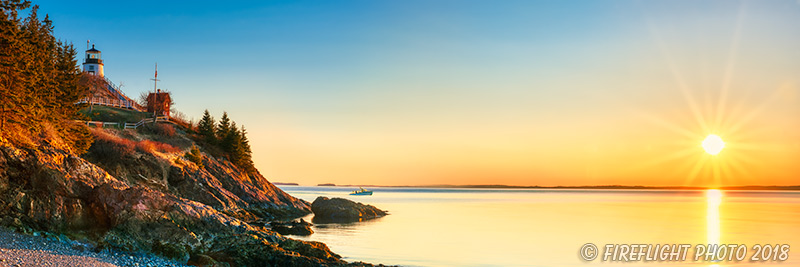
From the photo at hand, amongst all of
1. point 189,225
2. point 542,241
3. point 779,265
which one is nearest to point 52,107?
point 189,225

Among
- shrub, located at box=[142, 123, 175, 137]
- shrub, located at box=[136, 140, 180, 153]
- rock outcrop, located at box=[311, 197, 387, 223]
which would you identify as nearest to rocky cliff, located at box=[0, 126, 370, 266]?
shrub, located at box=[136, 140, 180, 153]

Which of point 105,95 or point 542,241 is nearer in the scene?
point 542,241

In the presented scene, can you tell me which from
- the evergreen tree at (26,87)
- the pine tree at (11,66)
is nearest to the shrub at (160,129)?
the evergreen tree at (26,87)

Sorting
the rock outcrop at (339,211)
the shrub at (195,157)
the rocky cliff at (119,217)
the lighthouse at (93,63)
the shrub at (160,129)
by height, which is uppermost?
the lighthouse at (93,63)

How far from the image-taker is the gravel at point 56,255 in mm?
18500

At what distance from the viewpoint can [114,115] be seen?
70625 millimetres

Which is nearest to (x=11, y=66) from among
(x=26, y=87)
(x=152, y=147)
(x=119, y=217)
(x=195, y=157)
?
(x=26, y=87)

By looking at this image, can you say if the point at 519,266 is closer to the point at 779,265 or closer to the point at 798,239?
the point at 779,265

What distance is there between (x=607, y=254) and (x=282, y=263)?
22689mm

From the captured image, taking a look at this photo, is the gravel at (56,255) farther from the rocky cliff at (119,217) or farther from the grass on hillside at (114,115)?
the grass on hillside at (114,115)

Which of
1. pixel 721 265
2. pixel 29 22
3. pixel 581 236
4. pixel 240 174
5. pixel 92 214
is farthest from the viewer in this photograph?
pixel 240 174

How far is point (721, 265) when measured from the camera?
30531 mm

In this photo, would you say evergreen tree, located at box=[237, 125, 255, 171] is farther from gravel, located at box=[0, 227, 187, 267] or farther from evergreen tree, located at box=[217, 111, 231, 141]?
gravel, located at box=[0, 227, 187, 267]

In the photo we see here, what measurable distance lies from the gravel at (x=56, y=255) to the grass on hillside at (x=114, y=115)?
164 ft
